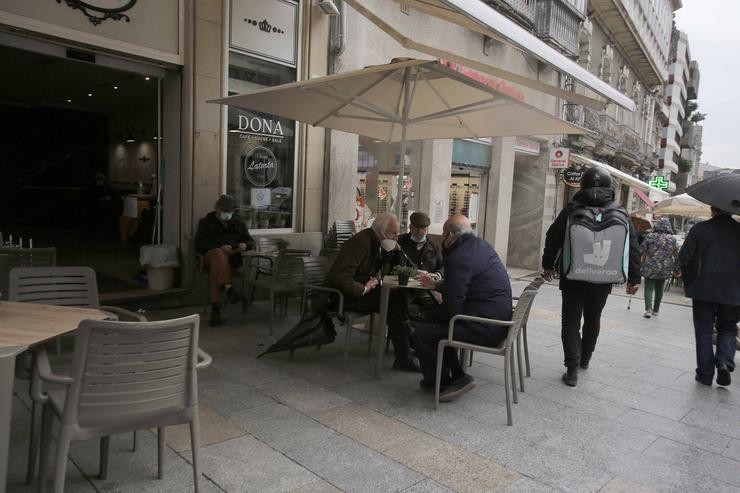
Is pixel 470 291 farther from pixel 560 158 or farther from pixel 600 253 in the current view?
pixel 560 158

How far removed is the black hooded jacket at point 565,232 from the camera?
4887 mm

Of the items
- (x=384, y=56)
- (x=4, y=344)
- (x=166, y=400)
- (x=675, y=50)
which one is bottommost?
(x=166, y=400)

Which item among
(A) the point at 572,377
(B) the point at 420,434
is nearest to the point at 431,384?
(B) the point at 420,434

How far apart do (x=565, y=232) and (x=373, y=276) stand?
1.83 m

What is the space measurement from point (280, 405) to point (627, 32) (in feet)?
72.6

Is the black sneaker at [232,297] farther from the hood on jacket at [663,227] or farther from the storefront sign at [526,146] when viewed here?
the storefront sign at [526,146]

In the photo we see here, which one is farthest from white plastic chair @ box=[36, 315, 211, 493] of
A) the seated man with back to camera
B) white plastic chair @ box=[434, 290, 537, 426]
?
the seated man with back to camera

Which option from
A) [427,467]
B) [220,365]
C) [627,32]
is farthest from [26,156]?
[627,32]

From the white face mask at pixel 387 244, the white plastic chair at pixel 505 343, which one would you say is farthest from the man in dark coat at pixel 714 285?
the white face mask at pixel 387 244

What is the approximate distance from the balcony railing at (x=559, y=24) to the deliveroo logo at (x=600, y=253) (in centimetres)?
1094

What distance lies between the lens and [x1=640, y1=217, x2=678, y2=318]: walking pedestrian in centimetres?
868

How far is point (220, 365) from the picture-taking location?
4883 millimetres

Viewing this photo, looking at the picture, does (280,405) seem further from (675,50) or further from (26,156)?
(675,50)

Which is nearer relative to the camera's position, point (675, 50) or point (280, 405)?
point (280, 405)
